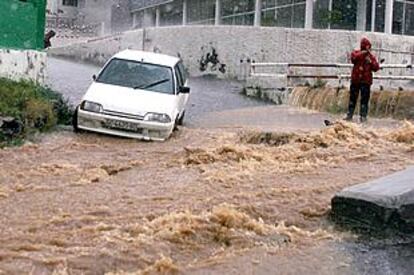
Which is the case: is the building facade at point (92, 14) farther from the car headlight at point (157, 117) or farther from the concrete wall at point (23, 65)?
the car headlight at point (157, 117)

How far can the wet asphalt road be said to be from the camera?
21.3 ft

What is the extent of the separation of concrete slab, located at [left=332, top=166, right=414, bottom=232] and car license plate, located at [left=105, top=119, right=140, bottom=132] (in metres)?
5.83

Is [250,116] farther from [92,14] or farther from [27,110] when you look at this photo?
[92,14]

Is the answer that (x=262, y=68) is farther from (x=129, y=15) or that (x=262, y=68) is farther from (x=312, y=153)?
(x=129, y=15)

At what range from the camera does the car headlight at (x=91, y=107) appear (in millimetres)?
13086

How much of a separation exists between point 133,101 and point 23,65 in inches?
143

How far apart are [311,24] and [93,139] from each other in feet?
59.7

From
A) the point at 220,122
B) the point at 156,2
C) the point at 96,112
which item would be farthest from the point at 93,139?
the point at 156,2

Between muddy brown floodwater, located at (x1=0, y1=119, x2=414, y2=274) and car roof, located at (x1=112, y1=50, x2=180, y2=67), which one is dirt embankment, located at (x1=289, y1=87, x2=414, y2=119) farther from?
car roof, located at (x1=112, y1=50, x2=180, y2=67)

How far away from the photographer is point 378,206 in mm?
7363

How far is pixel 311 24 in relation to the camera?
97.0 ft

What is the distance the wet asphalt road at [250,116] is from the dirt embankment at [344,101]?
63cm

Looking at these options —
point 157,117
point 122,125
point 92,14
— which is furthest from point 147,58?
point 92,14

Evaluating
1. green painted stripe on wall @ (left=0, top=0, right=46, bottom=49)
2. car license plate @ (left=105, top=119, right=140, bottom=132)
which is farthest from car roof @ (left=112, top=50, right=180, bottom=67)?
green painted stripe on wall @ (left=0, top=0, right=46, bottom=49)
